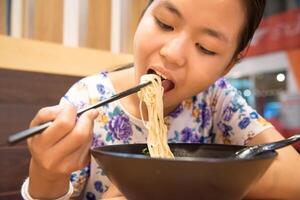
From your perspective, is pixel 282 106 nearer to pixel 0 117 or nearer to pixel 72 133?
pixel 0 117

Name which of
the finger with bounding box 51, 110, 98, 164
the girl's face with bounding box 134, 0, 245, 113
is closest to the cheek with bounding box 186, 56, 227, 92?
the girl's face with bounding box 134, 0, 245, 113

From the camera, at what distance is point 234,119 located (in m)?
1.15

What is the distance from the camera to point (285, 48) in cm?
339

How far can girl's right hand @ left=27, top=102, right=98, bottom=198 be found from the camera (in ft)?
1.99

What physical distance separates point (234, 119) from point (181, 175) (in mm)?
675

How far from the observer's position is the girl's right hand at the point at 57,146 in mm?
607

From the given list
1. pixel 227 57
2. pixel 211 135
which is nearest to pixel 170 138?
pixel 211 135

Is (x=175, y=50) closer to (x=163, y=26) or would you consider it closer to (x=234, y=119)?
(x=163, y=26)

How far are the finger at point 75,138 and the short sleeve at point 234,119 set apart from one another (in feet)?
2.00

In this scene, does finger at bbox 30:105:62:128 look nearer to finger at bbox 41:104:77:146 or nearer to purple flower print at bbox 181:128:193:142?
finger at bbox 41:104:77:146

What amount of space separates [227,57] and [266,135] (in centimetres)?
28

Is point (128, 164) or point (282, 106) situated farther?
point (282, 106)

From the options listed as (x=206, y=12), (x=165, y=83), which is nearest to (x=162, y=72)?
(x=165, y=83)

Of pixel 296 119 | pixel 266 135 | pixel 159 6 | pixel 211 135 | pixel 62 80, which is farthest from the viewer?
pixel 296 119
